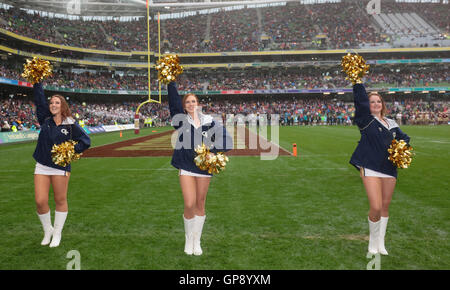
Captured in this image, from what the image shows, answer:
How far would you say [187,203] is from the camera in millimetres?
3631

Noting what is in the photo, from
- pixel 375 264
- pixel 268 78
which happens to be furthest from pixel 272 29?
pixel 375 264

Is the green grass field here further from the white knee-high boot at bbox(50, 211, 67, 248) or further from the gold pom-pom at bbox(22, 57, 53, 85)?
the gold pom-pom at bbox(22, 57, 53, 85)

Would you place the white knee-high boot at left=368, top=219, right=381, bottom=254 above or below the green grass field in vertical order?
above

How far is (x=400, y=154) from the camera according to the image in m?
3.56

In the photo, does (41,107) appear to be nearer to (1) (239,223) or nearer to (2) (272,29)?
(1) (239,223)

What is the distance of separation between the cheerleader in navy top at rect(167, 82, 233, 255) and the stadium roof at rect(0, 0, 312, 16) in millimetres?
53614

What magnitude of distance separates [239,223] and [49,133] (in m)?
2.96

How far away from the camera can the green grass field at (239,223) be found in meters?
3.60

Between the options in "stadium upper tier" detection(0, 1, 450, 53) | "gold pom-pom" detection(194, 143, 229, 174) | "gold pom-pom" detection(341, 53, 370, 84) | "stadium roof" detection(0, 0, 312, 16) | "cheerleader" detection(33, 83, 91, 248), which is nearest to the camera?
"gold pom-pom" detection(194, 143, 229, 174)

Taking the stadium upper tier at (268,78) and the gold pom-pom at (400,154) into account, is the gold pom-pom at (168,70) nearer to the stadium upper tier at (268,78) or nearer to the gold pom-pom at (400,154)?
the gold pom-pom at (400,154)

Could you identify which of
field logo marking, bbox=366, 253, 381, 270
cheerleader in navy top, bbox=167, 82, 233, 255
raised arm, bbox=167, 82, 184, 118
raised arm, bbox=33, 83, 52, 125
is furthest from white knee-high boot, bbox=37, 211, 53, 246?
field logo marking, bbox=366, 253, 381, 270

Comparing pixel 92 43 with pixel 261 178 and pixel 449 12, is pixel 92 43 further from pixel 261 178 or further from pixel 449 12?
pixel 449 12

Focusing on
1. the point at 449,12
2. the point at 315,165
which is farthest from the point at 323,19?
the point at 315,165

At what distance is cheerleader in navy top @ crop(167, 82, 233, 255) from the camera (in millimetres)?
3645
